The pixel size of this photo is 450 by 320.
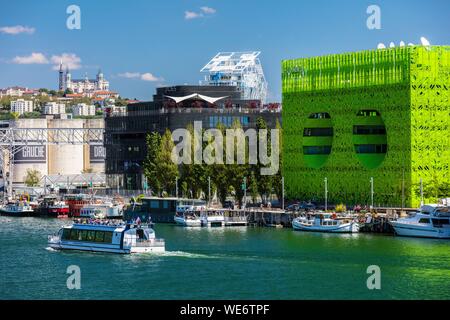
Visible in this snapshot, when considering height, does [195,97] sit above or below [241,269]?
above

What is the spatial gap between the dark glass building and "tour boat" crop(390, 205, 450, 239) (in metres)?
63.5

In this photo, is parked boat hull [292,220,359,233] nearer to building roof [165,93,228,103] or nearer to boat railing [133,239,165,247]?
boat railing [133,239,165,247]

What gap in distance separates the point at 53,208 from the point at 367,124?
51.9 metres

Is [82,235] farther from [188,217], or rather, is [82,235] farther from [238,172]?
[238,172]

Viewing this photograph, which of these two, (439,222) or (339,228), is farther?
(339,228)

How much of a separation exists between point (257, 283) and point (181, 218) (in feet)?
192

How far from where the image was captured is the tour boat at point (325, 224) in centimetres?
12838

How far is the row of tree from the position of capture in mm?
153625

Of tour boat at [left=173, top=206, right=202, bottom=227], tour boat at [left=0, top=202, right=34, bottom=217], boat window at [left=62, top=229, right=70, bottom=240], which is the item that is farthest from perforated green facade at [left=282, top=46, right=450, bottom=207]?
boat window at [left=62, top=229, right=70, bottom=240]

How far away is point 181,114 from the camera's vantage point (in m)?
186

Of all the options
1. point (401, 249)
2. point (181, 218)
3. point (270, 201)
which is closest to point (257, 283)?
point (401, 249)

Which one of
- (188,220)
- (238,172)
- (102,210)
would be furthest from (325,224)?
(102,210)

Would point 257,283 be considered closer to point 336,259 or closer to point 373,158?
point 336,259
